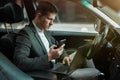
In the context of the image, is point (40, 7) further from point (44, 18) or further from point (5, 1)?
point (5, 1)

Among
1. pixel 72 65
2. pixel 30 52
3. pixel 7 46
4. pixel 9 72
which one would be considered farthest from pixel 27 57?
pixel 9 72

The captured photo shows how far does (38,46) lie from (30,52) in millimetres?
Result: 85

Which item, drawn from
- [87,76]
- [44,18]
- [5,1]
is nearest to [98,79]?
[87,76]

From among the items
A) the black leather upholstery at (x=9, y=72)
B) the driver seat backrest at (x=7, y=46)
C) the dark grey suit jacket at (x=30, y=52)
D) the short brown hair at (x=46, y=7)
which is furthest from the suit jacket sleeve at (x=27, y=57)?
the black leather upholstery at (x=9, y=72)

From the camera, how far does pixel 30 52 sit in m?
3.22

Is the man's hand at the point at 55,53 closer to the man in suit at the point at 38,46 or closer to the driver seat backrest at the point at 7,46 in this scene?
the man in suit at the point at 38,46

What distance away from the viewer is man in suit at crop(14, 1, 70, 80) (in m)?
3.02

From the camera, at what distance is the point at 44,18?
3264mm

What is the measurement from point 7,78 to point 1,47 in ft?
2.96

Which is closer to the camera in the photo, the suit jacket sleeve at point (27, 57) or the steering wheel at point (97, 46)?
the suit jacket sleeve at point (27, 57)

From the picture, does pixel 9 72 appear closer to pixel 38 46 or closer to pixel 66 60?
pixel 38 46

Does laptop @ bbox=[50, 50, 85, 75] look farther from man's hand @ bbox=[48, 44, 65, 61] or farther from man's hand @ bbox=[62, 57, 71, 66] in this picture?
man's hand @ bbox=[48, 44, 65, 61]

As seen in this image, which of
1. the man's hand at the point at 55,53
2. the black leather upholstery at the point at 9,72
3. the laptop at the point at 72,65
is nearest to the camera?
the black leather upholstery at the point at 9,72

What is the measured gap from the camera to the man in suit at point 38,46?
9.92ft
